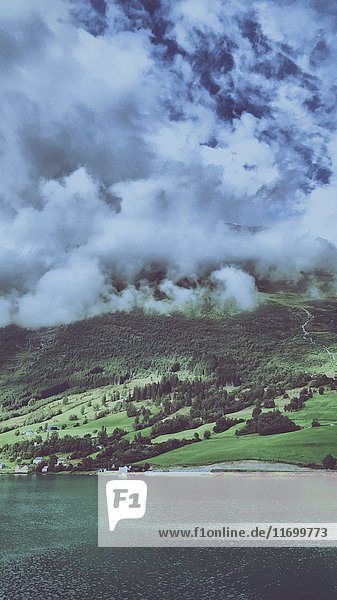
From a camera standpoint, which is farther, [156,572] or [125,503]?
[125,503]

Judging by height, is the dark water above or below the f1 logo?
below

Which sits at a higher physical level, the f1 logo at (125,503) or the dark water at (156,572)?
the f1 logo at (125,503)

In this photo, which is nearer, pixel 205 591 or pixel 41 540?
pixel 205 591

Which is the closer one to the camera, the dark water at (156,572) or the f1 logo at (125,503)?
the dark water at (156,572)

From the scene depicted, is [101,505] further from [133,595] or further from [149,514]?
[133,595]

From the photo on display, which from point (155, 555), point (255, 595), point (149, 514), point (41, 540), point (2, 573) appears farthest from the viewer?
point (149, 514)

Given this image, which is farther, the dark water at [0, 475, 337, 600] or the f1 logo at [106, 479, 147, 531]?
the f1 logo at [106, 479, 147, 531]

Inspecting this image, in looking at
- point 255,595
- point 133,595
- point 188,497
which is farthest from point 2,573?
point 188,497

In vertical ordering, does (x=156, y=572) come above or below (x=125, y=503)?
below
